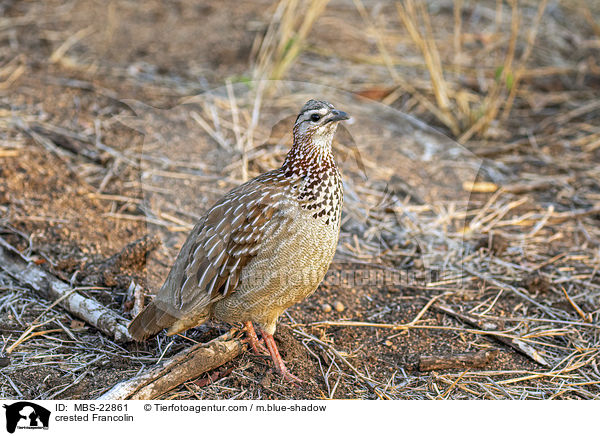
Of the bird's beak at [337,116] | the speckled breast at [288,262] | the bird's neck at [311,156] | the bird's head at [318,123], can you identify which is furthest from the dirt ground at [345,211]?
the bird's beak at [337,116]

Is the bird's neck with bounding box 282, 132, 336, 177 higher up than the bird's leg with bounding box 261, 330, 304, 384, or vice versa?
the bird's neck with bounding box 282, 132, 336, 177

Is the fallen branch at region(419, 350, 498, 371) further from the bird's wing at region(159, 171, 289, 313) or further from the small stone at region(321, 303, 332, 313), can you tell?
the bird's wing at region(159, 171, 289, 313)

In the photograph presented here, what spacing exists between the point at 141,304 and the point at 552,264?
10.3 feet

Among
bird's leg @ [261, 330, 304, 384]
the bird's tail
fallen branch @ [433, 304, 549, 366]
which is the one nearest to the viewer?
the bird's tail

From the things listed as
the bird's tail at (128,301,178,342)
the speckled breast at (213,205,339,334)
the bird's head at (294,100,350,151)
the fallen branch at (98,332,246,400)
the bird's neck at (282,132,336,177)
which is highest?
the bird's head at (294,100,350,151)

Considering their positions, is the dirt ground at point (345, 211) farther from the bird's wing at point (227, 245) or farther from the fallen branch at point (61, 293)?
the bird's wing at point (227, 245)

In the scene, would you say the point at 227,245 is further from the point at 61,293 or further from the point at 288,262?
the point at 61,293

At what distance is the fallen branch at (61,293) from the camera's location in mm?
3994

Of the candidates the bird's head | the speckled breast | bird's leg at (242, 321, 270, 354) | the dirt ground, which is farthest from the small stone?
the bird's head

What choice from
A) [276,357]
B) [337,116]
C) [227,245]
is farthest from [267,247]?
[337,116]

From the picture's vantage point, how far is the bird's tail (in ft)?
12.2
